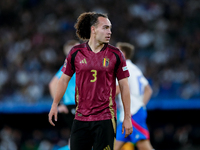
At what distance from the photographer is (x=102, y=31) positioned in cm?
380

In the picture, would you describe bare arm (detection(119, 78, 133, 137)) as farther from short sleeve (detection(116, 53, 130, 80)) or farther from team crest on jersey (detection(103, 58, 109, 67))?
team crest on jersey (detection(103, 58, 109, 67))

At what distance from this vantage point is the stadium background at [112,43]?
11.0 meters

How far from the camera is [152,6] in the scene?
1570 cm

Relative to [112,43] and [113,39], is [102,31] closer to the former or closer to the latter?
[112,43]

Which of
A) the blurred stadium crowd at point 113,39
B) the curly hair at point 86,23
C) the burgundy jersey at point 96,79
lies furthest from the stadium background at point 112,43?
the burgundy jersey at point 96,79

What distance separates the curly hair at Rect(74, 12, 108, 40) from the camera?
3.90 m

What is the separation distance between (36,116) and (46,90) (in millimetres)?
1352

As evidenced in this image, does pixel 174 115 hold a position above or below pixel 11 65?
below

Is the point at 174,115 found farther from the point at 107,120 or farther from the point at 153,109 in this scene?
the point at 107,120

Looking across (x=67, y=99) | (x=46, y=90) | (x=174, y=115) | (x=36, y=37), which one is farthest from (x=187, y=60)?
(x=67, y=99)

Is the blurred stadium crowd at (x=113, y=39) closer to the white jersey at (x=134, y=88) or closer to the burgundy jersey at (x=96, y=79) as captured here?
the white jersey at (x=134, y=88)

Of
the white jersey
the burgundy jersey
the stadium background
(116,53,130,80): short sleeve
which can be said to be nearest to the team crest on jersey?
the burgundy jersey

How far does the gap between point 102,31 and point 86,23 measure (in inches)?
11.5

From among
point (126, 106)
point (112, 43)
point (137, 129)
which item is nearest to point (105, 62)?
point (126, 106)
